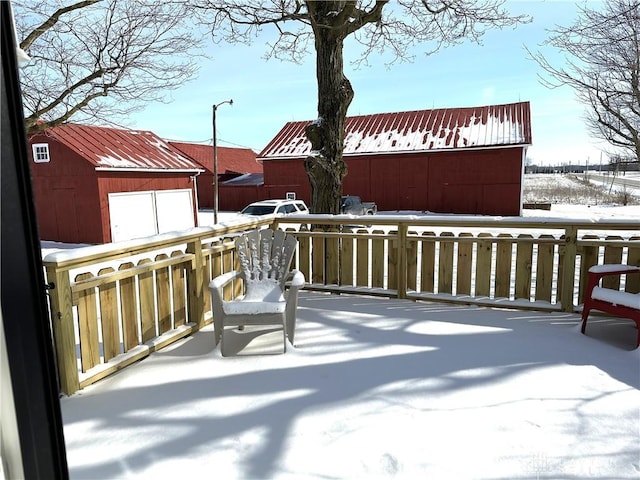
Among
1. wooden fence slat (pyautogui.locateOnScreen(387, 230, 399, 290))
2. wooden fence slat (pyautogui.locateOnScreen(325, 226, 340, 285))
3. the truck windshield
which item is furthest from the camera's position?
the truck windshield

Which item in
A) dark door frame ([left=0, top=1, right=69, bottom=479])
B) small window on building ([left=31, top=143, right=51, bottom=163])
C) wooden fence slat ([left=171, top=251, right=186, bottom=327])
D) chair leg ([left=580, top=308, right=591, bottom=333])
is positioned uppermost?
small window on building ([left=31, top=143, right=51, bottom=163])

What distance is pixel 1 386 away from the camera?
0.84 meters

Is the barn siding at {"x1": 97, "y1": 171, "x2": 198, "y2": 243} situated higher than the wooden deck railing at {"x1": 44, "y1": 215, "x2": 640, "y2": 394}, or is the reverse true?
the barn siding at {"x1": 97, "y1": 171, "x2": 198, "y2": 243}

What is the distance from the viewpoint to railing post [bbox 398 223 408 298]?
4.39m

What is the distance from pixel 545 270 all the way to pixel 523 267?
188mm

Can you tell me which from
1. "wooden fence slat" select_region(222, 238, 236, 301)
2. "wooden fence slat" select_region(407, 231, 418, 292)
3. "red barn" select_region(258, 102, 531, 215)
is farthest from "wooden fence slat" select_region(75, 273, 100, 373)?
"red barn" select_region(258, 102, 531, 215)

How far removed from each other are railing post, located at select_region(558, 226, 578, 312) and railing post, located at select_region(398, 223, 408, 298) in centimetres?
143

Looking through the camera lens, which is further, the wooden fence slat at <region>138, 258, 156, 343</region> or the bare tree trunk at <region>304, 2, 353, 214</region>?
the bare tree trunk at <region>304, 2, 353, 214</region>

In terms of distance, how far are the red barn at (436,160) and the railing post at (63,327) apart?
46.6 feet

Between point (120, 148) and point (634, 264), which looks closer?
point (634, 264)

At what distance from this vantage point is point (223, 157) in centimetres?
2886

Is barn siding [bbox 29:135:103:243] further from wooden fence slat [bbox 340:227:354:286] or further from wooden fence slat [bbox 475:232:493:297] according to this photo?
wooden fence slat [bbox 475:232:493:297]

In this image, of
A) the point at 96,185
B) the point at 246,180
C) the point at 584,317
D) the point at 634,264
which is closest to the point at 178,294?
the point at 584,317

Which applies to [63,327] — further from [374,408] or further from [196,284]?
[374,408]
